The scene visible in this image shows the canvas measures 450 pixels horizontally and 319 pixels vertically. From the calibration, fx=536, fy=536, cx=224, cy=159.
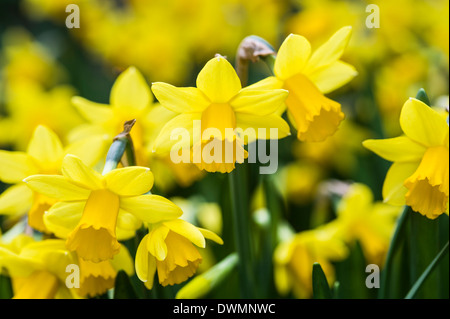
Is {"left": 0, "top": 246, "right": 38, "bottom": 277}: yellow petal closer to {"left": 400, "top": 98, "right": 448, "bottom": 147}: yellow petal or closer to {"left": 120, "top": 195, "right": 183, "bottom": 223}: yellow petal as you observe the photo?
{"left": 120, "top": 195, "right": 183, "bottom": 223}: yellow petal

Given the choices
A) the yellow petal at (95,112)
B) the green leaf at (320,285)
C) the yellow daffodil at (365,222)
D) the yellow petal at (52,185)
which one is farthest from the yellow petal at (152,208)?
the yellow daffodil at (365,222)

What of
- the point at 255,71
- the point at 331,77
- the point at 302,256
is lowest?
the point at 302,256

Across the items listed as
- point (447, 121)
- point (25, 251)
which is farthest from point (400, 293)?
point (25, 251)

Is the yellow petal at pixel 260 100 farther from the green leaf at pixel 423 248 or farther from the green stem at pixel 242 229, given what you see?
the green leaf at pixel 423 248

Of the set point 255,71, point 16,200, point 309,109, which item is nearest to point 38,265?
point 16,200

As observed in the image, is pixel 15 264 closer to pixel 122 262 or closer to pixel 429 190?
pixel 122 262

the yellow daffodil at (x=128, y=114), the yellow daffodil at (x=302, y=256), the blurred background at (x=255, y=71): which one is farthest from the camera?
the blurred background at (x=255, y=71)
